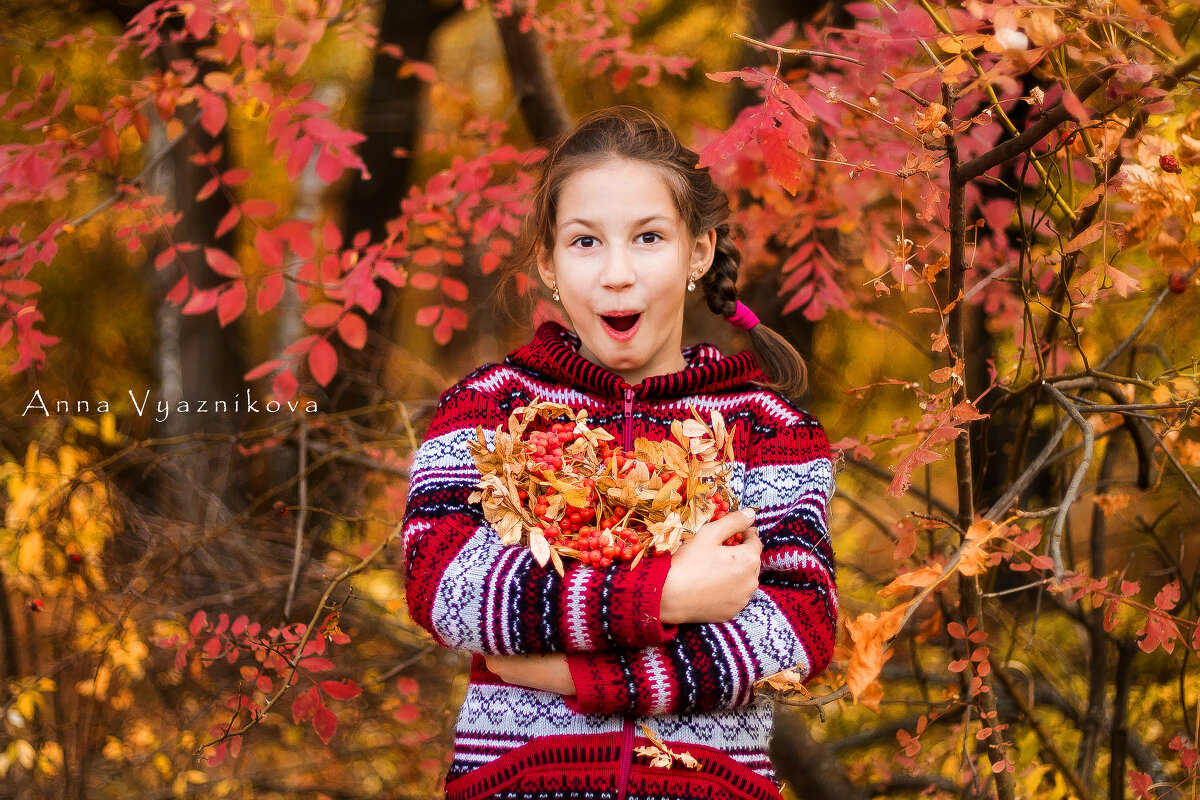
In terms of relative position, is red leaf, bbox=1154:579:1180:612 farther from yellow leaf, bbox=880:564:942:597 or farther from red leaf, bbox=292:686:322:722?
red leaf, bbox=292:686:322:722

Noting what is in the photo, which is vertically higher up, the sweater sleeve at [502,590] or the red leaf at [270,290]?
the red leaf at [270,290]

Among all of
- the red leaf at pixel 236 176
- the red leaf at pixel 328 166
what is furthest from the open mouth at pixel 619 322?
the red leaf at pixel 236 176

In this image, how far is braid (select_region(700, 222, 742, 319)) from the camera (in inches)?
77.0

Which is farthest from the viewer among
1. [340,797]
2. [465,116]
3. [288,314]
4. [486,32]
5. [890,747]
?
[486,32]

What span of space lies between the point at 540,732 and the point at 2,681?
236cm

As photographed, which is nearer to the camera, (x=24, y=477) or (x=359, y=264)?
(x=359, y=264)

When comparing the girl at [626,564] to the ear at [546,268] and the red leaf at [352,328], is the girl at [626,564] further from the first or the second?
the red leaf at [352,328]

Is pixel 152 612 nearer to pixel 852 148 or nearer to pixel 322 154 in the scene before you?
pixel 322 154

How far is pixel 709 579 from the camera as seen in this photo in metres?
1.46

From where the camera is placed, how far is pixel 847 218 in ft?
9.46

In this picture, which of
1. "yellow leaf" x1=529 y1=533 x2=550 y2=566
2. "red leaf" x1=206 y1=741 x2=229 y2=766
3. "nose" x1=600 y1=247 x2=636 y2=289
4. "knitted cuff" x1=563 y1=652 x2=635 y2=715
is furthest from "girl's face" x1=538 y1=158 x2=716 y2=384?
"red leaf" x1=206 y1=741 x2=229 y2=766

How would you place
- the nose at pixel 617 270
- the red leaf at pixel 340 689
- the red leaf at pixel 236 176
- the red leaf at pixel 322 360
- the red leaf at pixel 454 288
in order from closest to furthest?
the nose at pixel 617 270 → the red leaf at pixel 340 689 → the red leaf at pixel 322 360 → the red leaf at pixel 236 176 → the red leaf at pixel 454 288

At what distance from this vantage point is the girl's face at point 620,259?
171 cm

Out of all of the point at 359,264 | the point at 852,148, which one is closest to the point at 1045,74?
the point at 852,148
